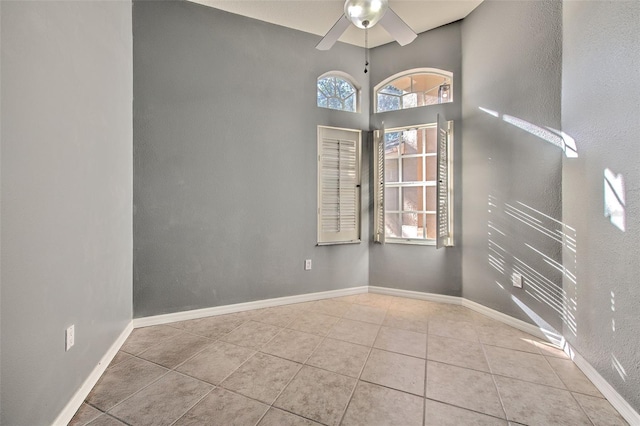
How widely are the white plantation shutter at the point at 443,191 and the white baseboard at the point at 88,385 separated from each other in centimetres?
298

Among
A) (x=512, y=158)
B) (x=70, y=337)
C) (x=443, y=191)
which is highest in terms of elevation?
(x=512, y=158)

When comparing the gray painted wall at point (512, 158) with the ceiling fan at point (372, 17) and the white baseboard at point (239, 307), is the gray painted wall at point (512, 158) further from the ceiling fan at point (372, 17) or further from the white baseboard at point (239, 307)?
the white baseboard at point (239, 307)

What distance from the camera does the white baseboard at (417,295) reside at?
3217 millimetres

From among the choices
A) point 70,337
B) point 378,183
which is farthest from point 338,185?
point 70,337

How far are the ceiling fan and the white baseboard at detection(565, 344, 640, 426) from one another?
267cm

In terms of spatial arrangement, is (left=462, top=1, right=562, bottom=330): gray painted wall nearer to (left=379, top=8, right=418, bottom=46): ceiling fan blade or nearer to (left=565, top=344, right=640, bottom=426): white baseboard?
(left=565, top=344, right=640, bottom=426): white baseboard

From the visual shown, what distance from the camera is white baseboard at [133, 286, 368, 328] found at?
2.66 m

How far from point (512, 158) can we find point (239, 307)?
3042mm

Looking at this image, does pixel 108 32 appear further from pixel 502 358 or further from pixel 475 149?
pixel 502 358

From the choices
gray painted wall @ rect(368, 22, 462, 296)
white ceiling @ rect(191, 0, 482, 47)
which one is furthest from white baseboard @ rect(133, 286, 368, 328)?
white ceiling @ rect(191, 0, 482, 47)

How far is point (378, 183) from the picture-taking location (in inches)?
138

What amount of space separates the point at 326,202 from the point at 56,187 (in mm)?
2441

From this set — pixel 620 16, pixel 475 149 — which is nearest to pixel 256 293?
pixel 475 149

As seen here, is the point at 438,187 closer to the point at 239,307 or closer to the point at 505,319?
the point at 505,319
